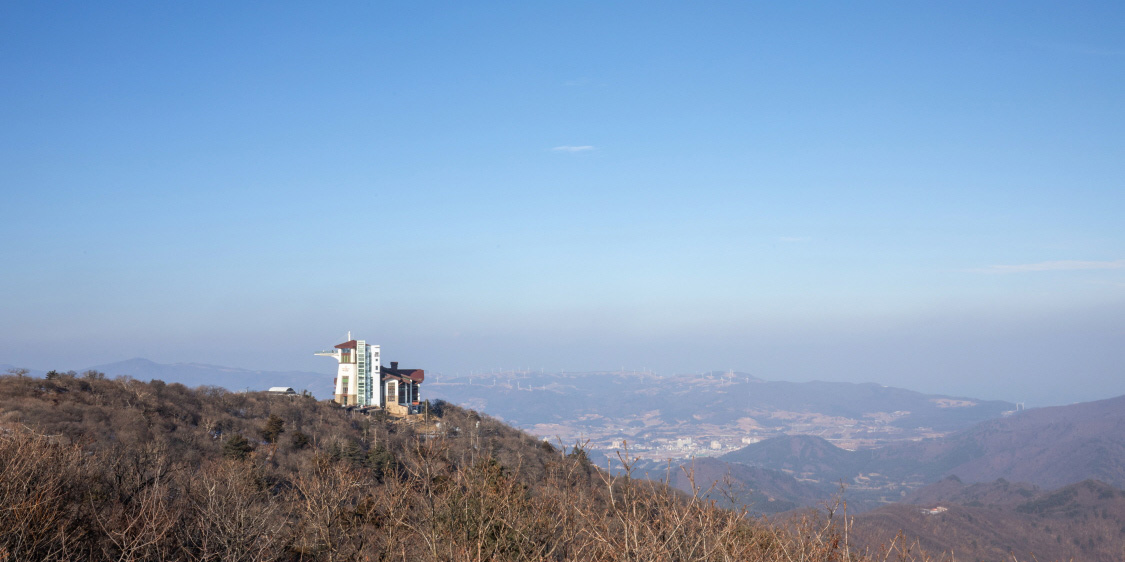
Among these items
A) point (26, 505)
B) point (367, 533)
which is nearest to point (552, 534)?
point (367, 533)

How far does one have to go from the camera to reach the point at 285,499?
23.7 meters

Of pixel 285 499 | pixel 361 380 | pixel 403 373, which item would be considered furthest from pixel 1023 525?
pixel 285 499

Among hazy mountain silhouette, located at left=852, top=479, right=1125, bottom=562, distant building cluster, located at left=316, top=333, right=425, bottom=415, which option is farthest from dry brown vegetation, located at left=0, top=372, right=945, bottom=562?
hazy mountain silhouette, located at left=852, top=479, right=1125, bottom=562

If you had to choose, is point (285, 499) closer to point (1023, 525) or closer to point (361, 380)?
point (361, 380)

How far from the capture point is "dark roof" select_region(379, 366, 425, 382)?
52969 millimetres

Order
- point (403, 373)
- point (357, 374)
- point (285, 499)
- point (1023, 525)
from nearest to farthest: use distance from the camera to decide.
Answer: point (285, 499) → point (357, 374) → point (403, 373) → point (1023, 525)

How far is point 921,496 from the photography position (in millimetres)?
169000

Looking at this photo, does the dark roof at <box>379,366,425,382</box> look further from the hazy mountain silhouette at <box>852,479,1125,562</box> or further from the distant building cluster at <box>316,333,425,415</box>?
the hazy mountain silhouette at <box>852,479,1125,562</box>

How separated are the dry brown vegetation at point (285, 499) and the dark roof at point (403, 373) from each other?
28.1 ft

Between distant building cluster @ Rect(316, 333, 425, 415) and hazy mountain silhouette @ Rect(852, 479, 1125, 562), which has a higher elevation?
distant building cluster @ Rect(316, 333, 425, 415)

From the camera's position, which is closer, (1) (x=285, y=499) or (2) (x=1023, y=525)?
(1) (x=285, y=499)

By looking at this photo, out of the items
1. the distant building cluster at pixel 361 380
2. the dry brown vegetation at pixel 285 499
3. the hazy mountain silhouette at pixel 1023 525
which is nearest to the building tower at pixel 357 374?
the distant building cluster at pixel 361 380

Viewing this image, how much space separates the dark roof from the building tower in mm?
938

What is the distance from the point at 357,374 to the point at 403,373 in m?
4.77
